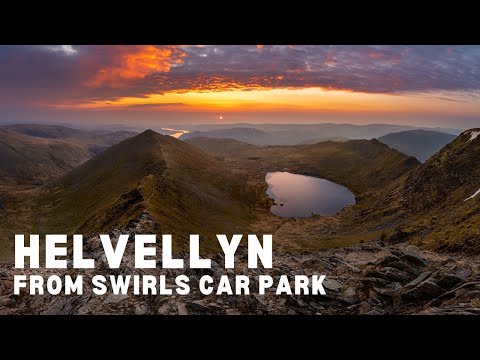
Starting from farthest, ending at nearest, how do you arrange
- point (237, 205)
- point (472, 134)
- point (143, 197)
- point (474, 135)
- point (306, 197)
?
point (306, 197)
point (237, 205)
point (472, 134)
point (474, 135)
point (143, 197)

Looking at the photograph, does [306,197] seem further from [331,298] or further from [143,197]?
[331,298]

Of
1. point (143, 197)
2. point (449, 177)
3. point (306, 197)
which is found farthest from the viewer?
point (306, 197)

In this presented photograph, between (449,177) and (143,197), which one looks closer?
(143,197)

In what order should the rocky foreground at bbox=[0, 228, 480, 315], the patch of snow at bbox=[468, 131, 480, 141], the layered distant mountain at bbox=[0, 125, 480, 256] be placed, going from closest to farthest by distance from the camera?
the rocky foreground at bbox=[0, 228, 480, 315]
the layered distant mountain at bbox=[0, 125, 480, 256]
the patch of snow at bbox=[468, 131, 480, 141]

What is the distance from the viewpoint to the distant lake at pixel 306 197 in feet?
428

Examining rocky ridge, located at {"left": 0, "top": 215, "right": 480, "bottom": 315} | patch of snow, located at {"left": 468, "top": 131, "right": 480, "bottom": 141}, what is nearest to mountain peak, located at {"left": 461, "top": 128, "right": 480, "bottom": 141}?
patch of snow, located at {"left": 468, "top": 131, "right": 480, "bottom": 141}

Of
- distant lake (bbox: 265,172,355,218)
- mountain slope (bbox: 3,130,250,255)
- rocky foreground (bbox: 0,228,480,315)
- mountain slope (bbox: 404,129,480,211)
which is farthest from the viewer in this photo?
distant lake (bbox: 265,172,355,218)

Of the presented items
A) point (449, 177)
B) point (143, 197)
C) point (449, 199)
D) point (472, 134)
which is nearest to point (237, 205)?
point (143, 197)

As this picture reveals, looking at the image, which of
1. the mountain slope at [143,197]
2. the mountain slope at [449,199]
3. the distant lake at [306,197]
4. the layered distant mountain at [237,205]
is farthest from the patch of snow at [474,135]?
the mountain slope at [143,197]

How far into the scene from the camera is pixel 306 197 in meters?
156

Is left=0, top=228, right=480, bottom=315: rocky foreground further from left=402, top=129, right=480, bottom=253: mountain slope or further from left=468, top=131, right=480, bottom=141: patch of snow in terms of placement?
left=468, top=131, right=480, bottom=141: patch of snow

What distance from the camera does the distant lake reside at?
130500mm
